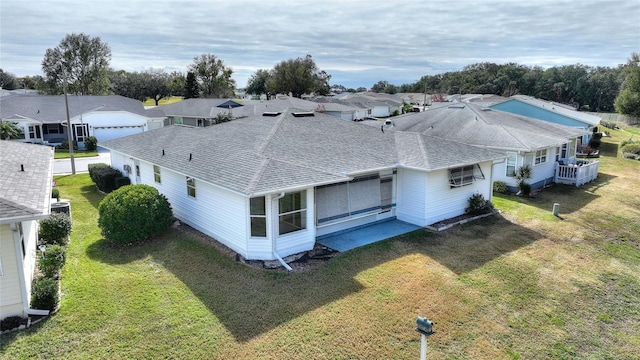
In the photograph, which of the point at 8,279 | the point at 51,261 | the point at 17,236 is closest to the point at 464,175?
the point at 51,261

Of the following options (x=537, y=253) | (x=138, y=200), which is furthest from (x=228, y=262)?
(x=537, y=253)

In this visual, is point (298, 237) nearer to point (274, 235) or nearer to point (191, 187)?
point (274, 235)

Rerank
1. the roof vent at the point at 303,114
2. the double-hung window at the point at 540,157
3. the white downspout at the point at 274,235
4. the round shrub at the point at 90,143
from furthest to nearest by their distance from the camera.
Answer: the round shrub at the point at 90,143
the double-hung window at the point at 540,157
the roof vent at the point at 303,114
the white downspout at the point at 274,235

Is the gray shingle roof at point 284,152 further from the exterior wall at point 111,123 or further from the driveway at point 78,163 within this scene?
the exterior wall at point 111,123

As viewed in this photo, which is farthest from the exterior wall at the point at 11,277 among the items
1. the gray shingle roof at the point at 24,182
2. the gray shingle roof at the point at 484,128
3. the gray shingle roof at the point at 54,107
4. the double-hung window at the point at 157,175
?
the gray shingle roof at the point at 54,107

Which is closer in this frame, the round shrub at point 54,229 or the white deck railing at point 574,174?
the round shrub at point 54,229

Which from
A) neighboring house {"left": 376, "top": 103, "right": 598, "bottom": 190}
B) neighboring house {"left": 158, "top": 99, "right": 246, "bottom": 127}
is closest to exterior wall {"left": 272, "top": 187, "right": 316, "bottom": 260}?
neighboring house {"left": 376, "top": 103, "right": 598, "bottom": 190}
